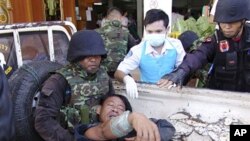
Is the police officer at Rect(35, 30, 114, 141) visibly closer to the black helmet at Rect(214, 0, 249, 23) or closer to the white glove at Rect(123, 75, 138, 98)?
the white glove at Rect(123, 75, 138, 98)

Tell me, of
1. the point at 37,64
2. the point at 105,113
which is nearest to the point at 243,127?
the point at 105,113

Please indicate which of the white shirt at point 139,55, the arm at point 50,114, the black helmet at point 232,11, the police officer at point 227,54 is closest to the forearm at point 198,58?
the police officer at point 227,54

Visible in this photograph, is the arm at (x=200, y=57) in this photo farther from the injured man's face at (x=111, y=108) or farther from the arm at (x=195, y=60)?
the injured man's face at (x=111, y=108)

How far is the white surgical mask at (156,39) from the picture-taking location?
2.72 metres

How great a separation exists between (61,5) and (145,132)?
6530mm

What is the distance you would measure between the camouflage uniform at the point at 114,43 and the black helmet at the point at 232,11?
123 cm

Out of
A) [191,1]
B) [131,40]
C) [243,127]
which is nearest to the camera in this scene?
[243,127]

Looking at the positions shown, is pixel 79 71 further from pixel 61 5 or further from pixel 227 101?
pixel 61 5

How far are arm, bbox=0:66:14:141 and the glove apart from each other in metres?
1.16

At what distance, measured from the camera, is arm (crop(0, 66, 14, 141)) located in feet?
4.36

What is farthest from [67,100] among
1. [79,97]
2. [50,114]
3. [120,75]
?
[120,75]

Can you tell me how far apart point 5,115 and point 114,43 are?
2.07m

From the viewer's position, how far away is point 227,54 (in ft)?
7.84

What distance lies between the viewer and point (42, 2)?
7.49 metres
